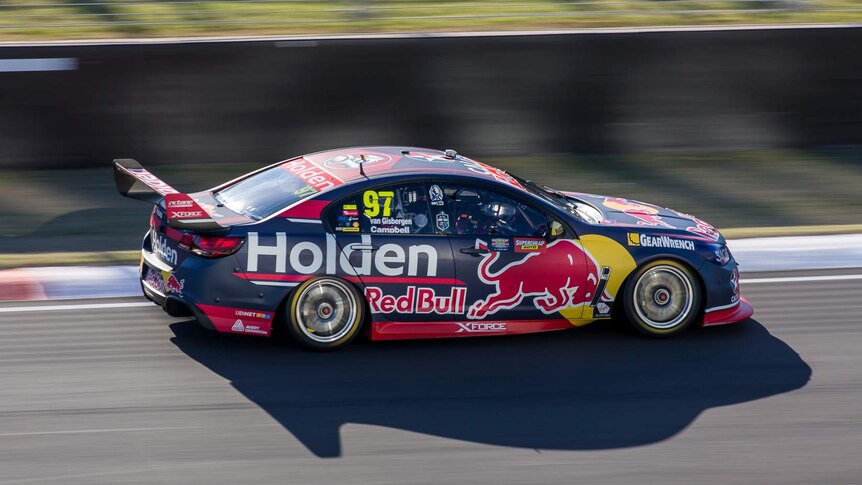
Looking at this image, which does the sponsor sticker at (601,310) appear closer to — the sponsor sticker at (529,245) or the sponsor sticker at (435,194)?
the sponsor sticker at (529,245)

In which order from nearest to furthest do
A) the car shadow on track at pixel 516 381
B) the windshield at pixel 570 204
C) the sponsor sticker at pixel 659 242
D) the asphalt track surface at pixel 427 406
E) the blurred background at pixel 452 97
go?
1. the asphalt track surface at pixel 427 406
2. the car shadow on track at pixel 516 381
3. the sponsor sticker at pixel 659 242
4. the windshield at pixel 570 204
5. the blurred background at pixel 452 97

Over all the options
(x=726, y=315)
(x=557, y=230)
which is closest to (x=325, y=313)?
(x=557, y=230)

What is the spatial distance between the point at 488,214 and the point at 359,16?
21.9 ft

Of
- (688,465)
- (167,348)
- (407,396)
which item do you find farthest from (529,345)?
(167,348)

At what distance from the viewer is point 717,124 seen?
1316 centimetres

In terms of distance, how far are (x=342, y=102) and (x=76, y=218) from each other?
10.5 ft

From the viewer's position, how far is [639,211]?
7.89 meters

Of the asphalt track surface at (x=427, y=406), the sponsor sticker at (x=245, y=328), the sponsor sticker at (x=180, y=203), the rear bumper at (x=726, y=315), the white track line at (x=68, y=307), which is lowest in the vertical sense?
the asphalt track surface at (x=427, y=406)

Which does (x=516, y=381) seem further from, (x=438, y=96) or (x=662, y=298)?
(x=438, y=96)

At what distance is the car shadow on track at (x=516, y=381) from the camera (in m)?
6.03

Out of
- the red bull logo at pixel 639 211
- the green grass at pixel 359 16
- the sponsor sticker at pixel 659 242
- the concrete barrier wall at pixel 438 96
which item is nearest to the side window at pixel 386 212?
the sponsor sticker at pixel 659 242

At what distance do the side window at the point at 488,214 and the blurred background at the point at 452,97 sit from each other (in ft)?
13.8

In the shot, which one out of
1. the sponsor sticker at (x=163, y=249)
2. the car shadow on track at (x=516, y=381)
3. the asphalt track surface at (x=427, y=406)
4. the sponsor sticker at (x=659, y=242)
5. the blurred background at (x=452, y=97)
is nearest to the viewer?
the asphalt track surface at (x=427, y=406)

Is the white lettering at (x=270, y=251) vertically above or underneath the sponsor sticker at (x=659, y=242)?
underneath
